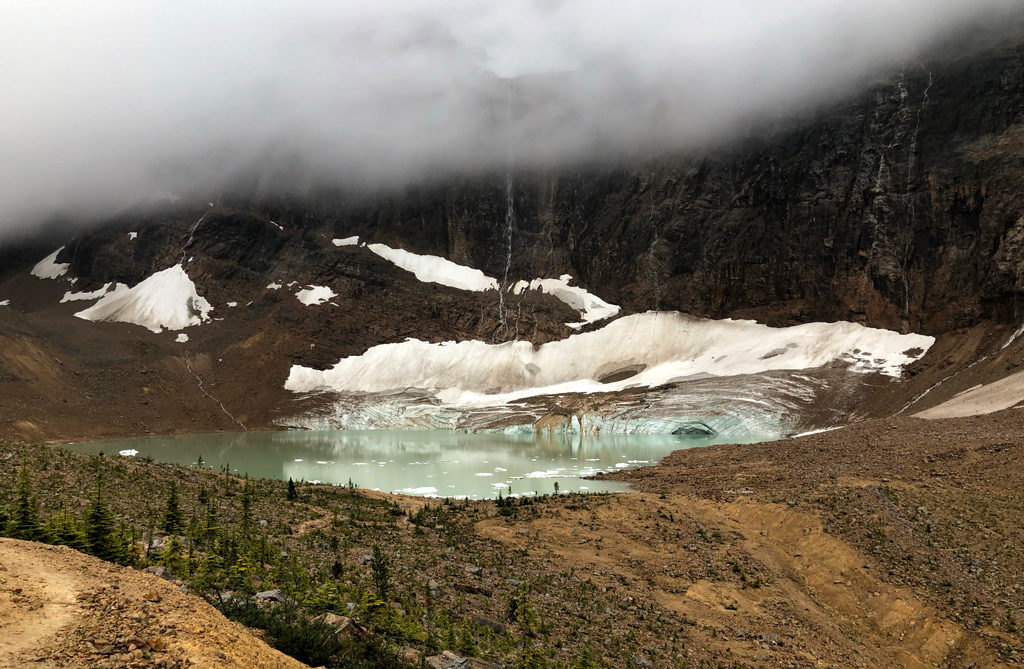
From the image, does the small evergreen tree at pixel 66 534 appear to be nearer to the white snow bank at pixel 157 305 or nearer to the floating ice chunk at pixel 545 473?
the floating ice chunk at pixel 545 473

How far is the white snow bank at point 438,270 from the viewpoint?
3898 inches

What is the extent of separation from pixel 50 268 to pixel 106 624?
123140mm

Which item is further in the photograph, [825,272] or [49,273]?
[49,273]

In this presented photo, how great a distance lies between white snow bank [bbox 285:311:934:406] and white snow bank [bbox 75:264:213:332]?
2006cm

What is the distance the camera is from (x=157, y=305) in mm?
89750

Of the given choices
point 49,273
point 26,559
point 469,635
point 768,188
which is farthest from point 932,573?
point 49,273

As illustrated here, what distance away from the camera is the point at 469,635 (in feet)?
27.3

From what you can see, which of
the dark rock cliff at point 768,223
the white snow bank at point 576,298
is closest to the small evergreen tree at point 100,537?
the dark rock cliff at point 768,223

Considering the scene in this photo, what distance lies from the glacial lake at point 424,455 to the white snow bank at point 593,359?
611 inches

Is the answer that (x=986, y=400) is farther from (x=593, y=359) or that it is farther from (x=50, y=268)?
(x=50, y=268)

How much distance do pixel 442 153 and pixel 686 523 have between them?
342 ft

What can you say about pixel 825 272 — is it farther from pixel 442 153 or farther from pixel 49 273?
pixel 49 273

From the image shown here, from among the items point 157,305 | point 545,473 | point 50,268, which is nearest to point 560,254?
point 157,305

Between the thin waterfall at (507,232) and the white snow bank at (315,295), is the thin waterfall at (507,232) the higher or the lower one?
the higher one
